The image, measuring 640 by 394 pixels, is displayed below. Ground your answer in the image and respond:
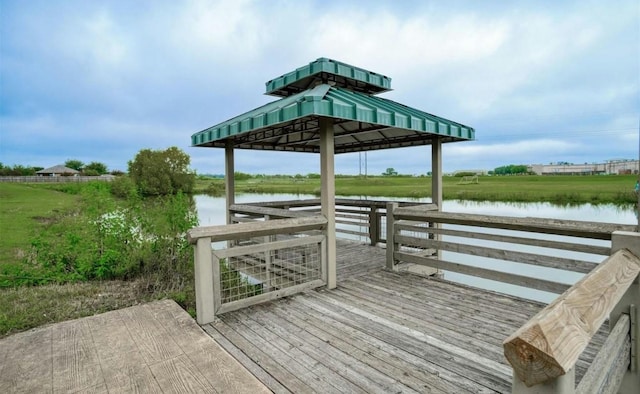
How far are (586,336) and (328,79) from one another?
4.61 metres

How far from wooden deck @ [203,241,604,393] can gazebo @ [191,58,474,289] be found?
2.63 feet

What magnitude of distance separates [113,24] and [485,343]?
31.3 ft

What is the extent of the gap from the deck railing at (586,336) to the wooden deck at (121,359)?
5.29 ft

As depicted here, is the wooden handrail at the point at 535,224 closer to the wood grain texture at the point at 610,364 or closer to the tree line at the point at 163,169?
the wood grain texture at the point at 610,364

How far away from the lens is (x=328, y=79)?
4.90 m

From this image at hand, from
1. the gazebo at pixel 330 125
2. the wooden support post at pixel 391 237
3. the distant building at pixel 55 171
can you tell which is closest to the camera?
the gazebo at pixel 330 125

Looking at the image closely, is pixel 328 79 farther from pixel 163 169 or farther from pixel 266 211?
pixel 163 169

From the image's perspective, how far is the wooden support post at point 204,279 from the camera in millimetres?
2861

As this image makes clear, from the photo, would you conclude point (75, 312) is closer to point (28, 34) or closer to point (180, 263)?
point (180, 263)

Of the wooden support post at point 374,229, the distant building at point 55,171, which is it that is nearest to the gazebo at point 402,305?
the wooden support post at point 374,229

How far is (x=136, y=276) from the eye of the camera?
5227mm

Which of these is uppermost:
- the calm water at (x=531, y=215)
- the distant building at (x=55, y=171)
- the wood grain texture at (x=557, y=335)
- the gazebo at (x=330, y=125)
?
the distant building at (x=55, y=171)

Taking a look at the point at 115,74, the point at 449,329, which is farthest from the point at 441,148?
the point at 115,74

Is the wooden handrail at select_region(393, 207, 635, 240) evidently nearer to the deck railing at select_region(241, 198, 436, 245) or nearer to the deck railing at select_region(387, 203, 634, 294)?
the deck railing at select_region(387, 203, 634, 294)
